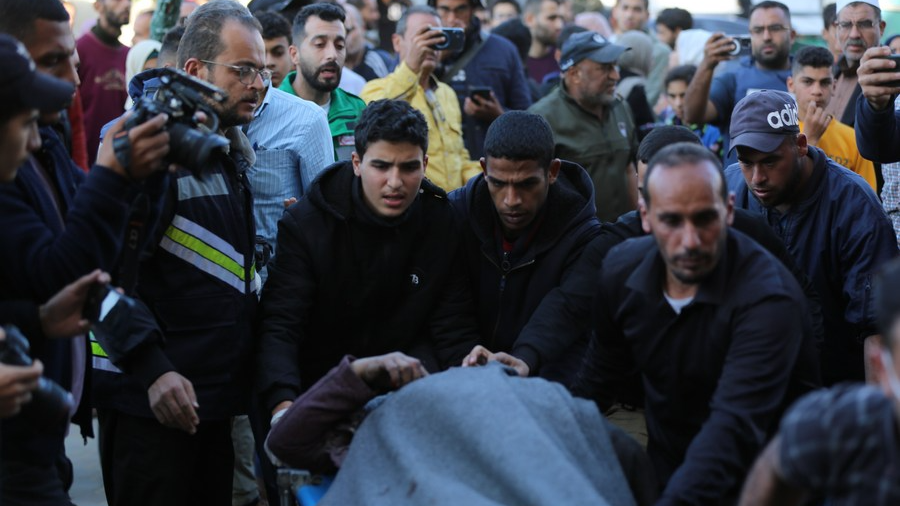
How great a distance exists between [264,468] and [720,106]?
396cm

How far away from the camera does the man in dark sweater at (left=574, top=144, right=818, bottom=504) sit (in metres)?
3.22

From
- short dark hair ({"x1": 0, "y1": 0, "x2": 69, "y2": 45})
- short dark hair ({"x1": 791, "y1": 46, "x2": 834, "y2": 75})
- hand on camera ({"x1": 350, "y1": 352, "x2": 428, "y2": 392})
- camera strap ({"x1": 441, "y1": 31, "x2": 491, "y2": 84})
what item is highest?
short dark hair ({"x1": 0, "y1": 0, "x2": 69, "y2": 45})

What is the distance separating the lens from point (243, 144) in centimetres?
439

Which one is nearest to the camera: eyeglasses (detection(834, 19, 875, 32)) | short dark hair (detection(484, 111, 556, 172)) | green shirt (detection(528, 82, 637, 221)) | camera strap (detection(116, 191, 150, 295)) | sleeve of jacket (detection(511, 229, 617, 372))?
camera strap (detection(116, 191, 150, 295))

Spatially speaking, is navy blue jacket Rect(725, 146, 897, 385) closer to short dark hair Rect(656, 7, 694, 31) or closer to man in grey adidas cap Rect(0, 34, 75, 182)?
man in grey adidas cap Rect(0, 34, 75, 182)

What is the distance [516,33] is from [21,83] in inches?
257

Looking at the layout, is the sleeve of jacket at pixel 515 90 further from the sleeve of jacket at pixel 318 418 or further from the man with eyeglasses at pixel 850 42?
the sleeve of jacket at pixel 318 418

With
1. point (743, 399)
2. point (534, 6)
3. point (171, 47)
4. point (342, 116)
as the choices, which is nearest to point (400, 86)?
point (342, 116)

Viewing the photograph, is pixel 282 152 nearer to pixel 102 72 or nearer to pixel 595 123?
pixel 595 123

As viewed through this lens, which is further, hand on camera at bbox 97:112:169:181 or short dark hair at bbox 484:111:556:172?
short dark hair at bbox 484:111:556:172

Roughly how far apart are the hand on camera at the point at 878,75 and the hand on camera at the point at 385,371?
7.17 ft

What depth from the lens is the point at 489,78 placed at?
758 centimetres

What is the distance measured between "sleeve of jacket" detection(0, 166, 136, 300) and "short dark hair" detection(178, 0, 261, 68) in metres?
1.19

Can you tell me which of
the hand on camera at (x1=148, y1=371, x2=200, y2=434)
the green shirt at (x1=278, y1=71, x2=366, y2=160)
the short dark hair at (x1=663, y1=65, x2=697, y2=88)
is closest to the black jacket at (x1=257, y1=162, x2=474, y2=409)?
the hand on camera at (x1=148, y1=371, x2=200, y2=434)
